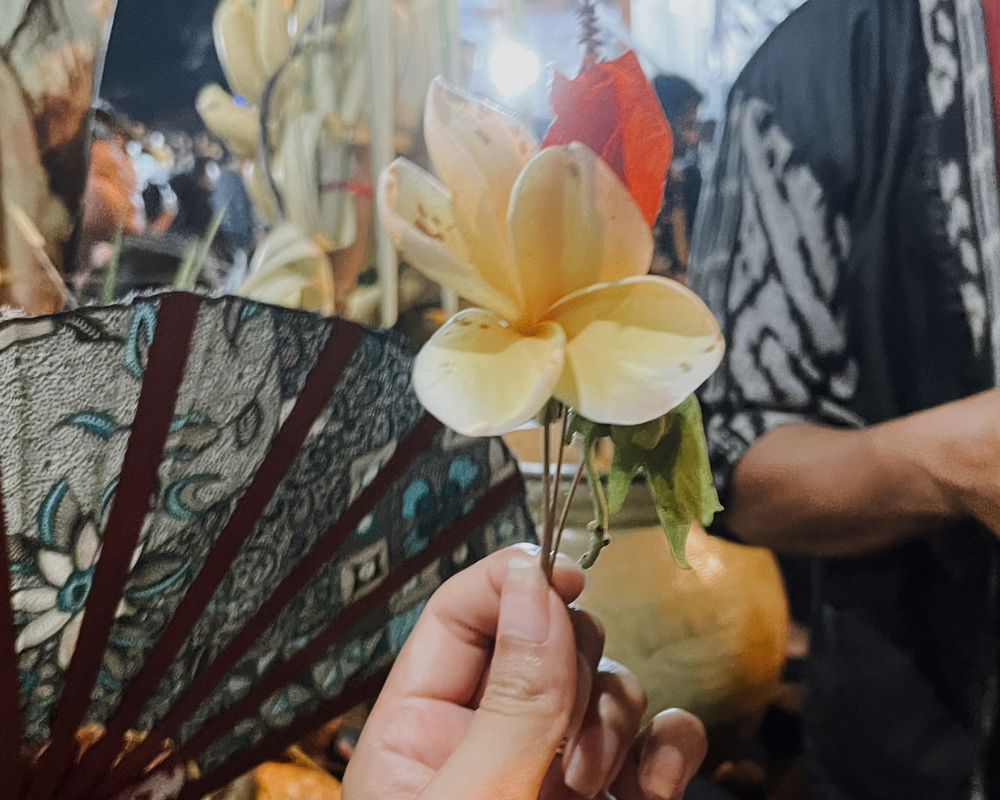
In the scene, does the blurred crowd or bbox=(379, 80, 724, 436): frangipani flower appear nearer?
bbox=(379, 80, 724, 436): frangipani flower

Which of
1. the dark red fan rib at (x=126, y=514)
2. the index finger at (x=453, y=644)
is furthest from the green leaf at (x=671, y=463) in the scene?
the dark red fan rib at (x=126, y=514)

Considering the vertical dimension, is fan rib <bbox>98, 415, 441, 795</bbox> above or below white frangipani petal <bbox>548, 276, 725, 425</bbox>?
below

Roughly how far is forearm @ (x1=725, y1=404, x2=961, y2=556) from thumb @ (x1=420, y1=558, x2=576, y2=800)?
0.83 ft

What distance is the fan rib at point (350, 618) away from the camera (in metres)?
0.54

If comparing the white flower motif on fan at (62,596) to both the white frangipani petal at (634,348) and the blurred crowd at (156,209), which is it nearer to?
the blurred crowd at (156,209)

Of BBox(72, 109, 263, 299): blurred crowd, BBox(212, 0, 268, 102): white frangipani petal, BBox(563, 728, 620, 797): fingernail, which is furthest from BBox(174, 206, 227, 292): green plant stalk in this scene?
BBox(563, 728, 620, 797): fingernail

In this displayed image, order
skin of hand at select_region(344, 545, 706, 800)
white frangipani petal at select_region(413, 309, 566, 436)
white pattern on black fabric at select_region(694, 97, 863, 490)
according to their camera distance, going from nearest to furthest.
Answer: white frangipani petal at select_region(413, 309, 566, 436) < skin of hand at select_region(344, 545, 706, 800) < white pattern on black fabric at select_region(694, 97, 863, 490)

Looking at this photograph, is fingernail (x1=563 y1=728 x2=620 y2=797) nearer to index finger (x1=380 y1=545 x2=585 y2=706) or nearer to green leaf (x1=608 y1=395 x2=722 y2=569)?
index finger (x1=380 y1=545 x2=585 y2=706)

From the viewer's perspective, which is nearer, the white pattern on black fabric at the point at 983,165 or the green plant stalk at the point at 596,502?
the green plant stalk at the point at 596,502

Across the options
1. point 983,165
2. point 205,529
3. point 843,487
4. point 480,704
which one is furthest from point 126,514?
point 983,165

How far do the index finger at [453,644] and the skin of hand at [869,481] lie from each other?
8.4 inches

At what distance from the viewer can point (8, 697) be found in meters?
0.48

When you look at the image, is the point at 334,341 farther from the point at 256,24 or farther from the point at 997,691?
the point at 997,691

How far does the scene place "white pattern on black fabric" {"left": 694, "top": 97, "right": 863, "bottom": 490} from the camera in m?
0.56
